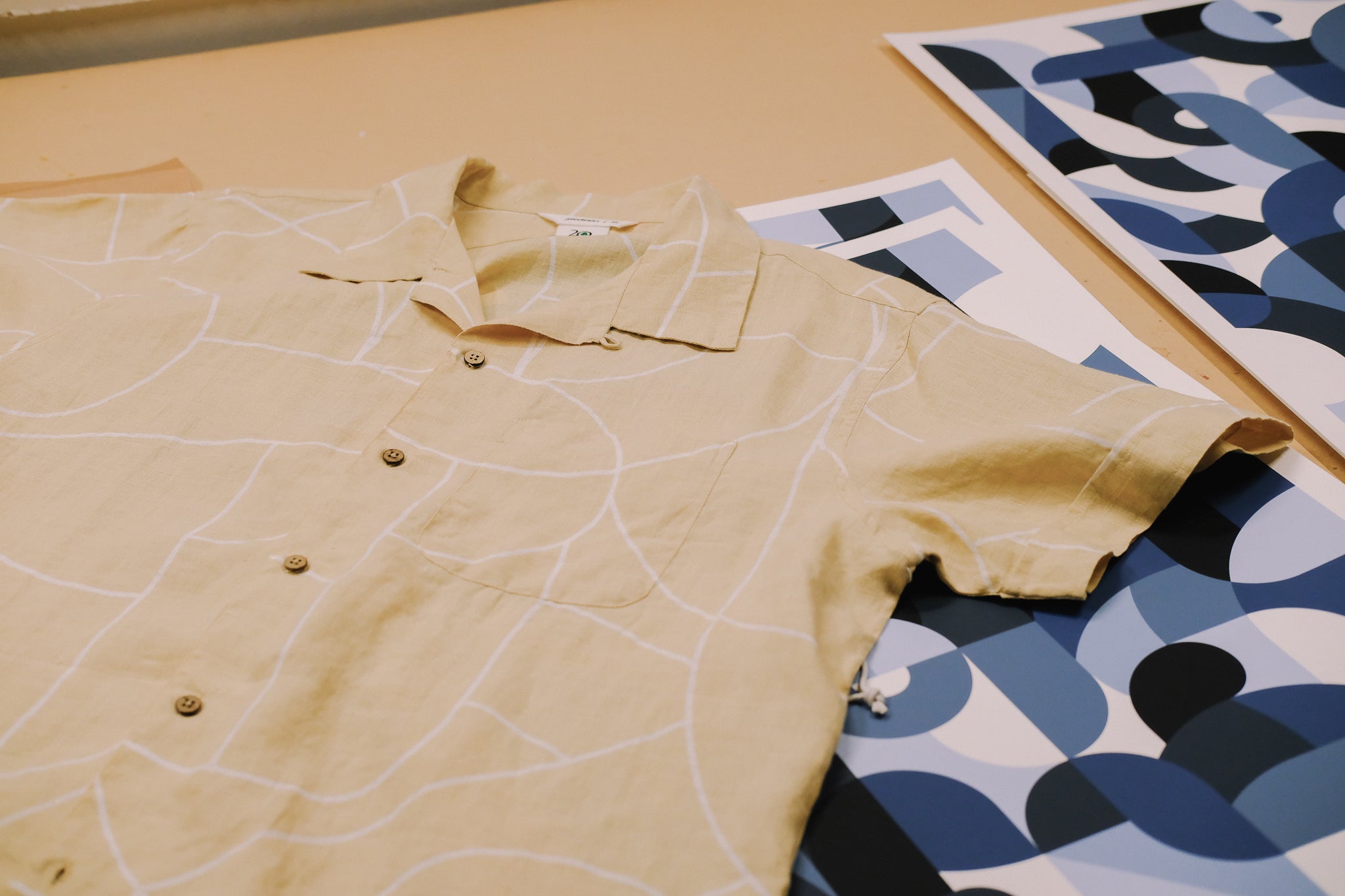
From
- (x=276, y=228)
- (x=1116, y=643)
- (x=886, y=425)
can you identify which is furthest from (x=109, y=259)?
(x=1116, y=643)

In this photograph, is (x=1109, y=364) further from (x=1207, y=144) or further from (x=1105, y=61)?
(x=1105, y=61)

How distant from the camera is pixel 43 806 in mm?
564

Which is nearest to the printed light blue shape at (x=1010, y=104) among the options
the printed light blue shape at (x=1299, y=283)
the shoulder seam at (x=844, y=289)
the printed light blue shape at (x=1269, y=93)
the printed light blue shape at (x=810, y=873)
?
the printed light blue shape at (x=1269, y=93)

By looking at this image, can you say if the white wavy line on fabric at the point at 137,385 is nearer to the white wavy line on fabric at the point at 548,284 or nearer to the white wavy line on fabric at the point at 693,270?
the white wavy line on fabric at the point at 548,284

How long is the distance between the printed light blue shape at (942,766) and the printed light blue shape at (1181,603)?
0.17 meters

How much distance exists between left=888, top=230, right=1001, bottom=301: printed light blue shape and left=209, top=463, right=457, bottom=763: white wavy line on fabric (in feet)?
1.98

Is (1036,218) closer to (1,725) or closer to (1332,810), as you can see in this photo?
(1332,810)

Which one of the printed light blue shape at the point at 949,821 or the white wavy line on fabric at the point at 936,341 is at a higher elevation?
the white wavy line on fabric at the point at 936,341

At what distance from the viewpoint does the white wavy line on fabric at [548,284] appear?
32.7 inches

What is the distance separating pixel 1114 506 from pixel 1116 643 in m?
0.11

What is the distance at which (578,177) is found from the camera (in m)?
1.16

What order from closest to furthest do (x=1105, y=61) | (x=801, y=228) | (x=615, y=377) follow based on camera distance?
(x=615, y=377) < (x=801, y=228) < (x=1105, y=61)

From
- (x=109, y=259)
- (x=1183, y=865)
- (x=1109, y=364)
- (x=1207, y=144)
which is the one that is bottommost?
(x=1183, y=865)

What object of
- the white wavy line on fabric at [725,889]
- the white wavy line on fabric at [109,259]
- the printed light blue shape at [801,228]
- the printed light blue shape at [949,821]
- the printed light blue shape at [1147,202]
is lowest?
the printed light blue shape at [949,821]
